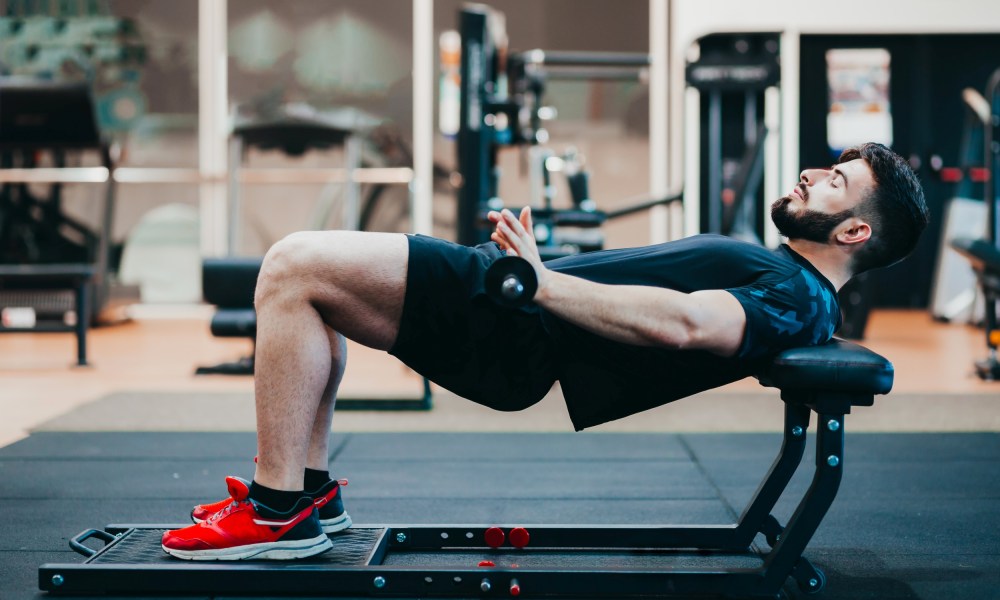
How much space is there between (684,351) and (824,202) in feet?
1.21

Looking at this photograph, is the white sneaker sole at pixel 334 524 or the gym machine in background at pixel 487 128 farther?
the gym machine in background at pixel 487 128

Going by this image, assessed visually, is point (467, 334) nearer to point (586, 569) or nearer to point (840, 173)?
point (586, 569)

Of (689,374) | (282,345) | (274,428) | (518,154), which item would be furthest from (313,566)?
(518,154)

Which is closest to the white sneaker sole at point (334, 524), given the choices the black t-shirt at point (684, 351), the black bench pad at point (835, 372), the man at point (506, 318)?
the man at point (506, 318)

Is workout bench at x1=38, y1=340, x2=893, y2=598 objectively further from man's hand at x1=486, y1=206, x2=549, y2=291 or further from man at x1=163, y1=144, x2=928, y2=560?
man's hand at x1=486, y1=206, x2=549, y2=291

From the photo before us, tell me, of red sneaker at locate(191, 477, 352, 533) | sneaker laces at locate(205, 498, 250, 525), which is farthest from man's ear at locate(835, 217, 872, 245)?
sneaker laces at locate(205, 498, 250, 525)

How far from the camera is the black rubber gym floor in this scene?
1980mm

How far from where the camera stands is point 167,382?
14.7ft

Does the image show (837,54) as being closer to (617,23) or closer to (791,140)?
(791,140)

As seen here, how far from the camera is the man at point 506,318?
1.72 metres

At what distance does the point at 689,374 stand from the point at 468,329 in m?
0.40

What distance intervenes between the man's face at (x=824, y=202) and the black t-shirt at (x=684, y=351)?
56mm

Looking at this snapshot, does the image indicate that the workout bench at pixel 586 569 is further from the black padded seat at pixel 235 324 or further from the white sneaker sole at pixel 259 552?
the black padded seat at pixel 235 324

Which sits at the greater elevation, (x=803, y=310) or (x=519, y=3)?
(x=519, y=3)
